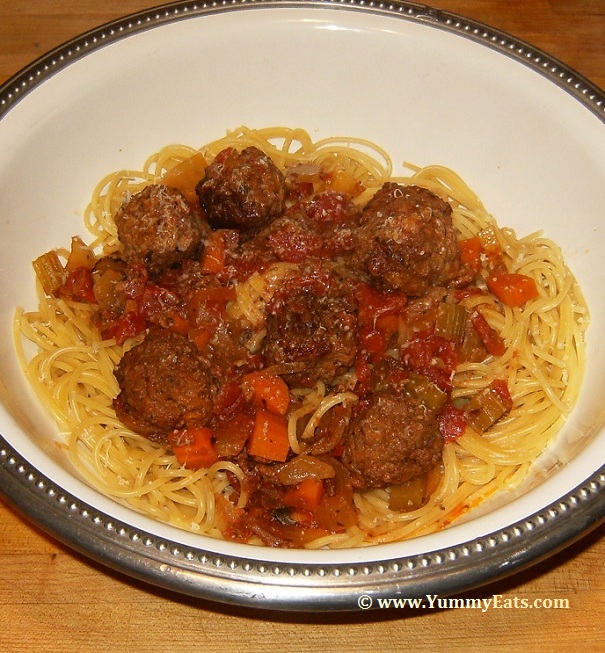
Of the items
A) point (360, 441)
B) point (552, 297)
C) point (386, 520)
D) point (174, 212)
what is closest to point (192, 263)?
point (174, 212)

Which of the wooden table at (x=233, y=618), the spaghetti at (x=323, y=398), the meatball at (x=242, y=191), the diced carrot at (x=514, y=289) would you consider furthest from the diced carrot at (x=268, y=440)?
the diced carrot at (x=514, y=289)

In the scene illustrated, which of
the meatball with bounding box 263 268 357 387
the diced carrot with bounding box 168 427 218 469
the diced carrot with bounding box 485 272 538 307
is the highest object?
the diced carrot with bounding box 485 272 538 307

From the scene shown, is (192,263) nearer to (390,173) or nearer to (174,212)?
(174,212)

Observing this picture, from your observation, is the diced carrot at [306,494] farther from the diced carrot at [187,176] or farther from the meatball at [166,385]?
the diced carrot at [187,176]

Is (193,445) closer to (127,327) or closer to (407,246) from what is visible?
(127,327)

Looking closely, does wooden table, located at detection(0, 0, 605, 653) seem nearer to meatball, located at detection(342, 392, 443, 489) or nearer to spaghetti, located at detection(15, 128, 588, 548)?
spaghetti, located at detection(15, 128, 588, 548)

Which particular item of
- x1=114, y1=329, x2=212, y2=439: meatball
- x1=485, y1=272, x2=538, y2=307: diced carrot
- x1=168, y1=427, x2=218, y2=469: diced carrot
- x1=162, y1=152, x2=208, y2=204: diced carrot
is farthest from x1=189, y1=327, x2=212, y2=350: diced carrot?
x1=485, y1=272, x2=538, y2=307: diced carrot

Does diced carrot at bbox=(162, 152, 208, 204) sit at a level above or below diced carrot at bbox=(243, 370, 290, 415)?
above
